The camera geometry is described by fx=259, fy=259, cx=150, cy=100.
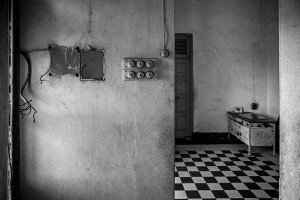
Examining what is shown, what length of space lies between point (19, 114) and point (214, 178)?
3264mm

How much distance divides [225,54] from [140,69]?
456cm

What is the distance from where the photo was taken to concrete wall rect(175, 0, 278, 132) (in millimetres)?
7008

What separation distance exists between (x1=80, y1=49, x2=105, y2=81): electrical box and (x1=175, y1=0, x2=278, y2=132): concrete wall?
169 inches

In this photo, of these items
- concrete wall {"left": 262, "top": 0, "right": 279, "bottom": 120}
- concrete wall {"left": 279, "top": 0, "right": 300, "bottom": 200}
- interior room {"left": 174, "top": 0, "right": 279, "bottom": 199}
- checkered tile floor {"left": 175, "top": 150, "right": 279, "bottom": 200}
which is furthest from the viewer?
interior room {"left": 174, "top": 0, "right": 279, "bottom": 199}

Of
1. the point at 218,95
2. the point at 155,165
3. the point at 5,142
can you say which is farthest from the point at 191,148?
the point at 5,142

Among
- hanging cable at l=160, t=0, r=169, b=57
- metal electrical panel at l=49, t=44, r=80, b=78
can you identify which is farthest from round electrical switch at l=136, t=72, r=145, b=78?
metal electrical panel at l=49, t=44, r=80, b=78

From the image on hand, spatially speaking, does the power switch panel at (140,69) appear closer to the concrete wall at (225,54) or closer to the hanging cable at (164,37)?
the hanging cable at (164,37)

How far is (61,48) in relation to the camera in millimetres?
3129

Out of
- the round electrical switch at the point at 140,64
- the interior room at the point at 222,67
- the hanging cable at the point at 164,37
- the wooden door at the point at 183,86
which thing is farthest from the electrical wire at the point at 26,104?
the wooden door at the point at 183,86

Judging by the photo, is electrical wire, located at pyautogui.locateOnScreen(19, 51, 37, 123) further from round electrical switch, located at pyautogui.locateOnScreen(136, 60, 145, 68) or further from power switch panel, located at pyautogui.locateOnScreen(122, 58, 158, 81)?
round electrical switch, located at pyautogui.locateOnScreen(136, 60, 145, 68)

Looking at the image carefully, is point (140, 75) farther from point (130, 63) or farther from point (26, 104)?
point (26, 104)

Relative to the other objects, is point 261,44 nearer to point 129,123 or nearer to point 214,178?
point 214,178

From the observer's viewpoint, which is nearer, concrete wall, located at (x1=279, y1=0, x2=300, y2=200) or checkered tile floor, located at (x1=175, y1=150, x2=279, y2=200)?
concrete wall, located at (x1=279, y1=0, x2=300, y2=200)

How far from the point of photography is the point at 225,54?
7062 mm
